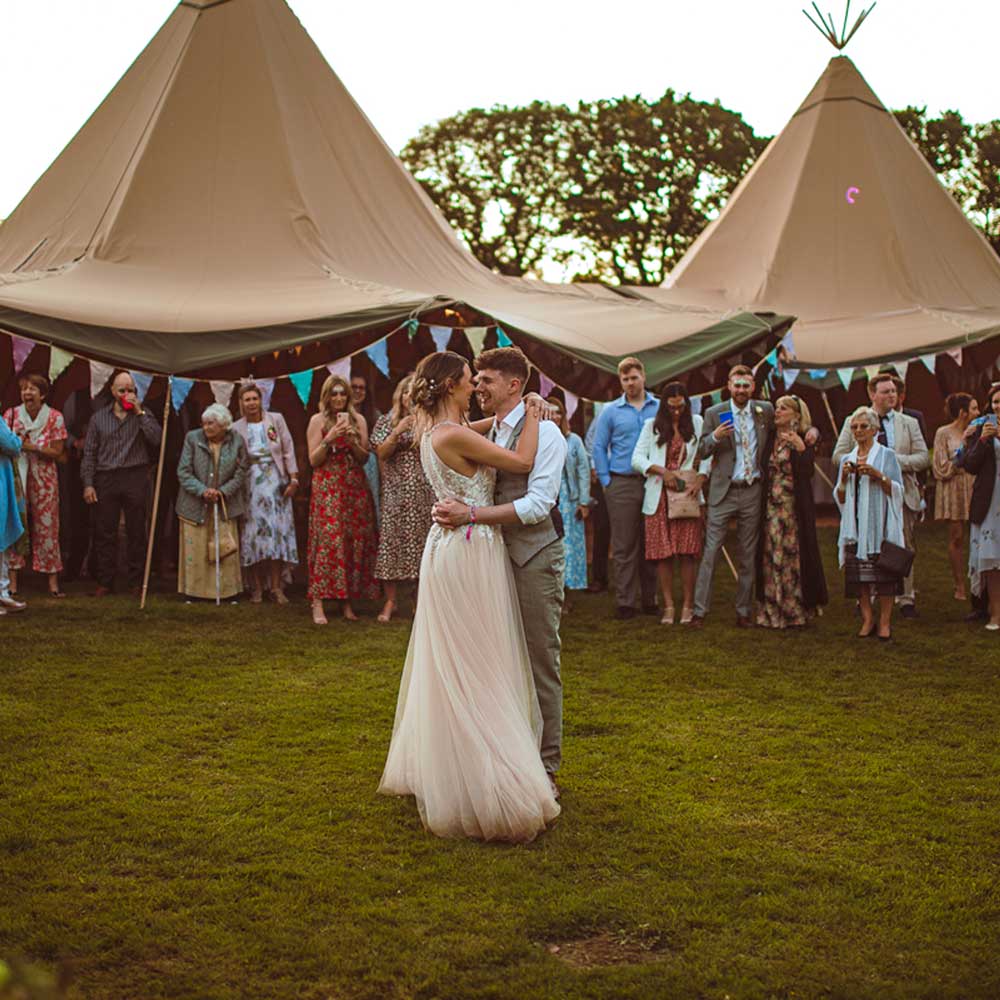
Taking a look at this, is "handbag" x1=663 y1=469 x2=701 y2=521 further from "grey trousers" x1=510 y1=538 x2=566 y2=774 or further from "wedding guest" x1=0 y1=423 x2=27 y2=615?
"wedding guest" x1=0 y1=423 x2=27 y2=615

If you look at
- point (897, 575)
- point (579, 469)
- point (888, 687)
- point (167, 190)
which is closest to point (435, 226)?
point (167, 190)

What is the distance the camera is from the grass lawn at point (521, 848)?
2.93m

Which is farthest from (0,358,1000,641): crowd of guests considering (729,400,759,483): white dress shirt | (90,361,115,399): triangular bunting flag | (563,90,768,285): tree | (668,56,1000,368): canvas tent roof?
(563,90,768,285): tree

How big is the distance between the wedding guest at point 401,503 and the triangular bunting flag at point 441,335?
1.70m

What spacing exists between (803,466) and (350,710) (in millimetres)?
3586

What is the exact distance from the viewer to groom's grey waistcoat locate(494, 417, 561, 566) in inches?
162

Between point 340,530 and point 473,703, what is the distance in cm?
425

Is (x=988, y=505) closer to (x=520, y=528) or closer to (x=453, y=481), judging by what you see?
(x=520, y=528)

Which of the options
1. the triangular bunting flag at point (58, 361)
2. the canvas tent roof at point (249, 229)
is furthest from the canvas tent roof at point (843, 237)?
the triangular bunting flag at point (58, 361)

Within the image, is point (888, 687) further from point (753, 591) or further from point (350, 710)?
point (350, 710)

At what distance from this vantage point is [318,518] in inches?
316

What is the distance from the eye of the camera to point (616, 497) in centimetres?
830

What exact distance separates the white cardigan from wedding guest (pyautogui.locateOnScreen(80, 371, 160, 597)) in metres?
3.64

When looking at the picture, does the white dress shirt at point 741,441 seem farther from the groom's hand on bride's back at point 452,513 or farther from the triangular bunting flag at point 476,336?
the groom's hand on bride's back at point 452,513
